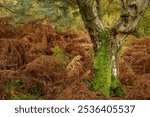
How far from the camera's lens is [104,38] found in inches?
280

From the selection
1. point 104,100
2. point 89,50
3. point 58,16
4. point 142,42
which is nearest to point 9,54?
point 58,16

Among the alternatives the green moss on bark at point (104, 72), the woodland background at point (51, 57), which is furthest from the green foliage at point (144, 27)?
the green moss on bark at point (104, 72)

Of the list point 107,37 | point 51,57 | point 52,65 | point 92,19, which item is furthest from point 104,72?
point 51,57

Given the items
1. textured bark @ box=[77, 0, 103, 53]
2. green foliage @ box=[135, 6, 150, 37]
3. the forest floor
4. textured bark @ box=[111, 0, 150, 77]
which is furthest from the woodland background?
green foliage @ box=[135, 6, 150, 37]

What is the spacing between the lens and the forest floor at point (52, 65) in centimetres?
716

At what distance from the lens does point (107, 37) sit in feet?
23.3

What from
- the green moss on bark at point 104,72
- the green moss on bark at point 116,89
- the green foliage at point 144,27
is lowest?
the green moss on bark at point 116,89

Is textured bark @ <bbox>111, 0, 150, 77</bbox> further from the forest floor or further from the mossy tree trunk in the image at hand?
the forest floor

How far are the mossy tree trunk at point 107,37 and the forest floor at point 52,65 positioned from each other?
0.30 metres

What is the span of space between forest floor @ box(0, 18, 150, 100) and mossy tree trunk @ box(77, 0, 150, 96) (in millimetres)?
302

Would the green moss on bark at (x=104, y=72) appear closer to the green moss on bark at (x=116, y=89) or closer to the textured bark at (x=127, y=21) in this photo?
the green moss on bark at (x=116, y=89)

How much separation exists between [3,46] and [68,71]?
186cm

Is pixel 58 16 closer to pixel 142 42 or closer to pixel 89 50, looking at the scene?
pixel 89 50

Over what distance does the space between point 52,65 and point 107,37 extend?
5.13ft
